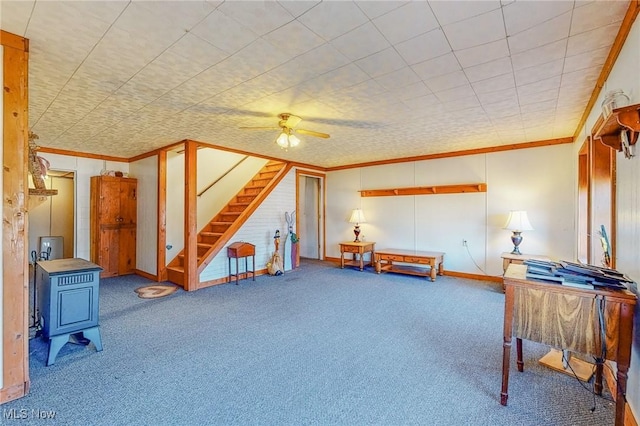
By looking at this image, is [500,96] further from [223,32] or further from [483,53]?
[223,32]

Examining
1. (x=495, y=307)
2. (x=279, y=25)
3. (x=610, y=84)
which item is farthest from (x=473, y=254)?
(x=279, y=25)

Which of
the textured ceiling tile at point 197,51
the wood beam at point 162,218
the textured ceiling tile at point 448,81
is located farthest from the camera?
the wood beam at point 162,218

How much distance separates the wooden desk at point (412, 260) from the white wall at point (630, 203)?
3.38m

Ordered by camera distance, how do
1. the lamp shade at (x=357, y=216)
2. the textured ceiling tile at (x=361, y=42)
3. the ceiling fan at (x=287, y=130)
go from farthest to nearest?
the lamp shade at (x=357, y=216) → the ceiling fan at (x=287, y=130) → the textured ceiling tile at (x=361, y=42)

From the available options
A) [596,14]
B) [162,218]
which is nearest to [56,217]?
[162,218]


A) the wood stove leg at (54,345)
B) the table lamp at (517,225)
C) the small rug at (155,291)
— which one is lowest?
the small rug at (155,291)

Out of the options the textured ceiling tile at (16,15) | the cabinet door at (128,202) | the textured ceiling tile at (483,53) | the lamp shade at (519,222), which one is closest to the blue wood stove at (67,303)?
the textured ceiling tile at (16,15)

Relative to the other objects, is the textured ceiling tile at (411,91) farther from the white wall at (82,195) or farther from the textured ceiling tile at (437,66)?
the white wall at (82,195)

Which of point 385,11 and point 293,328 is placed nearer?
point 385,11

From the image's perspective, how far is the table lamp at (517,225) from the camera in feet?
15.5

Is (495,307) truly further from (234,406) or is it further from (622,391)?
(234,406)

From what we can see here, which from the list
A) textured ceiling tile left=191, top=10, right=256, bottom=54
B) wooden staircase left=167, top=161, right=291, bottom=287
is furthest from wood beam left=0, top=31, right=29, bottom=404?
wooden staircase left=167, top=161, right=291, bottom=287

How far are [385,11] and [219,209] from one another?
18.8ft

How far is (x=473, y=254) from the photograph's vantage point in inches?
220
